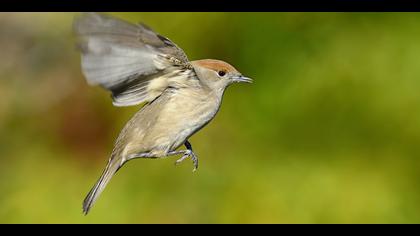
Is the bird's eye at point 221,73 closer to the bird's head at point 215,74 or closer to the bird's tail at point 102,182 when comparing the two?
the bird's head at point 215,74

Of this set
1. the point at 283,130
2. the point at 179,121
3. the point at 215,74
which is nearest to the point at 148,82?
the point at 179,121

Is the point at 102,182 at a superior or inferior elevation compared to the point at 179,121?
inferior

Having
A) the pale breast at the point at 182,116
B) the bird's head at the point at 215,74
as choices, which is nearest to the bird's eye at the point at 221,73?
the bird's head at the point at 215,74

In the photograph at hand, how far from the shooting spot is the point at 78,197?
475 centimetres

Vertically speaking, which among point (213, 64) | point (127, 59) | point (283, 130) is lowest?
A: point (283, 130)

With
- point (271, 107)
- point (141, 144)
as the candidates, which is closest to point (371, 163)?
point (271, 107)

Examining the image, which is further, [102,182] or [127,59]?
[102,182]

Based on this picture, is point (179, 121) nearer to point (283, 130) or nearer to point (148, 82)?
point (148, 82)

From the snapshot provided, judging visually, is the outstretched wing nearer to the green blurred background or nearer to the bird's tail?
the bird's tail

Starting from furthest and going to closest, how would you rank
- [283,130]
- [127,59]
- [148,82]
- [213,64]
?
[283,130] → [213,64] → [148,82] → [127,59]

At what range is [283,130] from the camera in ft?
15.5

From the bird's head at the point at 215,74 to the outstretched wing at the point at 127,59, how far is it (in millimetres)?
123

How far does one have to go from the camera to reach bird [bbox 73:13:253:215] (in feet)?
5.41

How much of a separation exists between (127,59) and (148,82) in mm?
309
